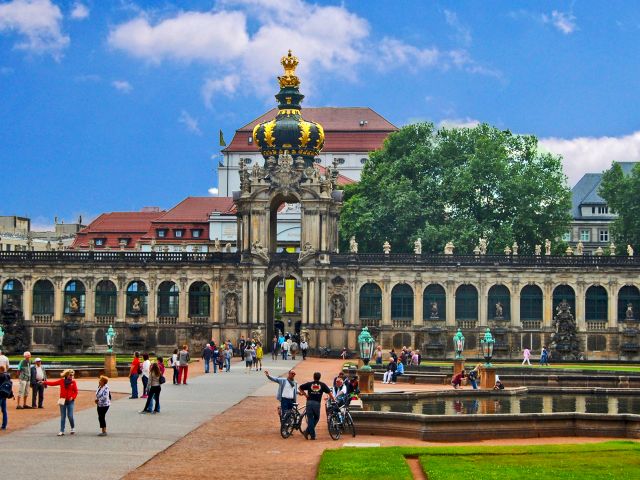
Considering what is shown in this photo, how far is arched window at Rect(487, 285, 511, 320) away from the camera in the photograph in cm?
8400

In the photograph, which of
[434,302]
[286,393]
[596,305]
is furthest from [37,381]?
[596,305]

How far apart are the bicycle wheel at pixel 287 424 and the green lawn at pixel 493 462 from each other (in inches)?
133

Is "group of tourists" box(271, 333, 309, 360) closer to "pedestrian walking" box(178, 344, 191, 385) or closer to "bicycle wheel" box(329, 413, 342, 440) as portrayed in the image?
"pedestrian walking" box(178, 344, 191, 385)

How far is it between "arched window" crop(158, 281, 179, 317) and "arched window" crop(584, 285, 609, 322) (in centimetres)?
3038

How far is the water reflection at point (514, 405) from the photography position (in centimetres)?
4519

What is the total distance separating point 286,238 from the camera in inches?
5669

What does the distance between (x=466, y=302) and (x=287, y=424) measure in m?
49.3

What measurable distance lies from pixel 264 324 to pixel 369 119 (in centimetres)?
8949

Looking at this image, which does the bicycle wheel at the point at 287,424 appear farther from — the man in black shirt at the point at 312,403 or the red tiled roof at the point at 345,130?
the red tiled roof at the point at 345,130

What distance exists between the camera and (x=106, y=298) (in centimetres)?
8775

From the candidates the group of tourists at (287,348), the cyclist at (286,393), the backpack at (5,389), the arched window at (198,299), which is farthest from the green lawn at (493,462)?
the arched window at (198,299)

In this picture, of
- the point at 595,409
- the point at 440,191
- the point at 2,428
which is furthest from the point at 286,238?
the point at 2,428

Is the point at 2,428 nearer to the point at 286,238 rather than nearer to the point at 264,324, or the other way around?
the point at 264,324

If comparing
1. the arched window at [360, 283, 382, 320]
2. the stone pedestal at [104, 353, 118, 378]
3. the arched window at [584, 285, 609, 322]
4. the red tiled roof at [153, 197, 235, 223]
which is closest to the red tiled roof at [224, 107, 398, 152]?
the red tiled roof at [153, 197, 235, 223]
